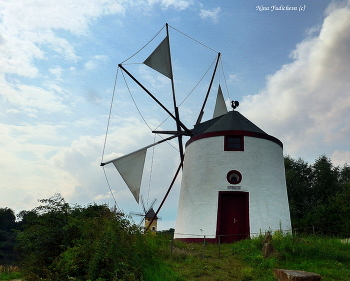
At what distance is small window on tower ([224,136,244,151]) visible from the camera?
16312mm

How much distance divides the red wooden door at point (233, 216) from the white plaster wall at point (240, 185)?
0.71ft

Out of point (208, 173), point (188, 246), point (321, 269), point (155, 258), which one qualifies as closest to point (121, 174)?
point (208, 173)

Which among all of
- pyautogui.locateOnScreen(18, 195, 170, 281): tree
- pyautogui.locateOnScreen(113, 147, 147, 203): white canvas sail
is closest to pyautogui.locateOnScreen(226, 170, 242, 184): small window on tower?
pyautogui.locateOnScreen(113, 147, 147, 203): white canvas sail

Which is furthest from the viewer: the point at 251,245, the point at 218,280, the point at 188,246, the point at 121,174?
the point at 121,174

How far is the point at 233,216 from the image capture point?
15.5 m

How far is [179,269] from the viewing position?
980 centimetres

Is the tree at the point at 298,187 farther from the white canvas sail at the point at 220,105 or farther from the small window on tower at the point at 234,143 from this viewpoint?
the small window on tower at the point at 234,143

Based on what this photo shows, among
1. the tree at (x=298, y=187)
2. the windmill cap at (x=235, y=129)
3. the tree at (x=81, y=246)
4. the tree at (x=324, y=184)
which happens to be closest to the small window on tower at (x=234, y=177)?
the windmill cap at (x=235, y=129)

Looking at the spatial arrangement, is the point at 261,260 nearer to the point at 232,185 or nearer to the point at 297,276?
the point at 297,276

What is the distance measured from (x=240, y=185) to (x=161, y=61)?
9839 mm

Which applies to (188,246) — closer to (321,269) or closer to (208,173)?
(208,173)

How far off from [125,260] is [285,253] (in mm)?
5087

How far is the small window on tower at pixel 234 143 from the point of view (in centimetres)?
1631

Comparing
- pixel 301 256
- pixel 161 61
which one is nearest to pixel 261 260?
pixel 301 256
